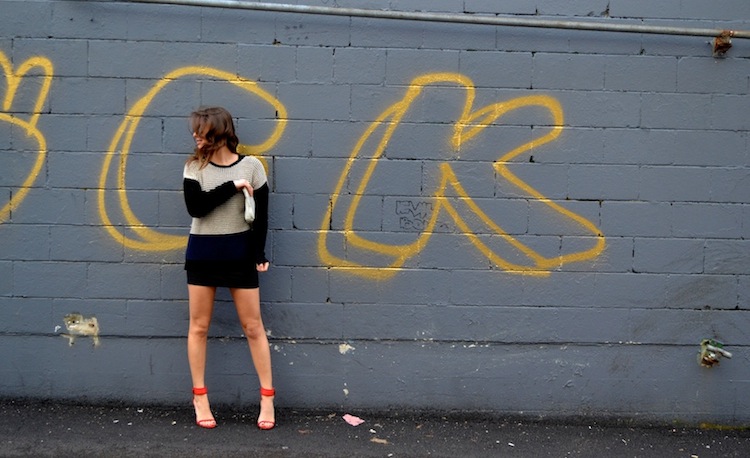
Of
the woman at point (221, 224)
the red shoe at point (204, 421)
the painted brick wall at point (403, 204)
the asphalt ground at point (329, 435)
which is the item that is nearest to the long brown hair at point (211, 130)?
the woman at point (221, 224)

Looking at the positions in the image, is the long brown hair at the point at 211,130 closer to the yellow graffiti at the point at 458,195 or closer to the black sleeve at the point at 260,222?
the black sleeve at the point at 260,222

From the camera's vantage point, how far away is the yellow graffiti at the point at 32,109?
4473 millimetres

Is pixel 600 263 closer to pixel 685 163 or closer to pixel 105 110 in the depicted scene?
pixel 685 163

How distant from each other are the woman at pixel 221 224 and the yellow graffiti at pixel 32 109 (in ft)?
2.90

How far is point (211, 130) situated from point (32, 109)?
1115mm

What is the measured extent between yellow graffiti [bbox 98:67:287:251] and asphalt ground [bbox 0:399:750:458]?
3.23 ft

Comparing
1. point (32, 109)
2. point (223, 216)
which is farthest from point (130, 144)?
point (223, 216)

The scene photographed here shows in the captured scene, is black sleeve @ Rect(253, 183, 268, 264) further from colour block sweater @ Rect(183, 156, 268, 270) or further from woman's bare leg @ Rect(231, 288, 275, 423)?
woman's bare leg @ Rect(231, 288, 275, 423)

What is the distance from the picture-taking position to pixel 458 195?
4562 mm

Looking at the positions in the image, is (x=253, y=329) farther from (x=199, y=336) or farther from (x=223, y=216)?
(x=223, y=216)

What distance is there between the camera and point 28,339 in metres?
4.66

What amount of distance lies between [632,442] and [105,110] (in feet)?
11.3

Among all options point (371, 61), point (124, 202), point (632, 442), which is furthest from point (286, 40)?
point (632, 442)

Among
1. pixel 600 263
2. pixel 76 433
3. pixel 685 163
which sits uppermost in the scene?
pixel 685 163
